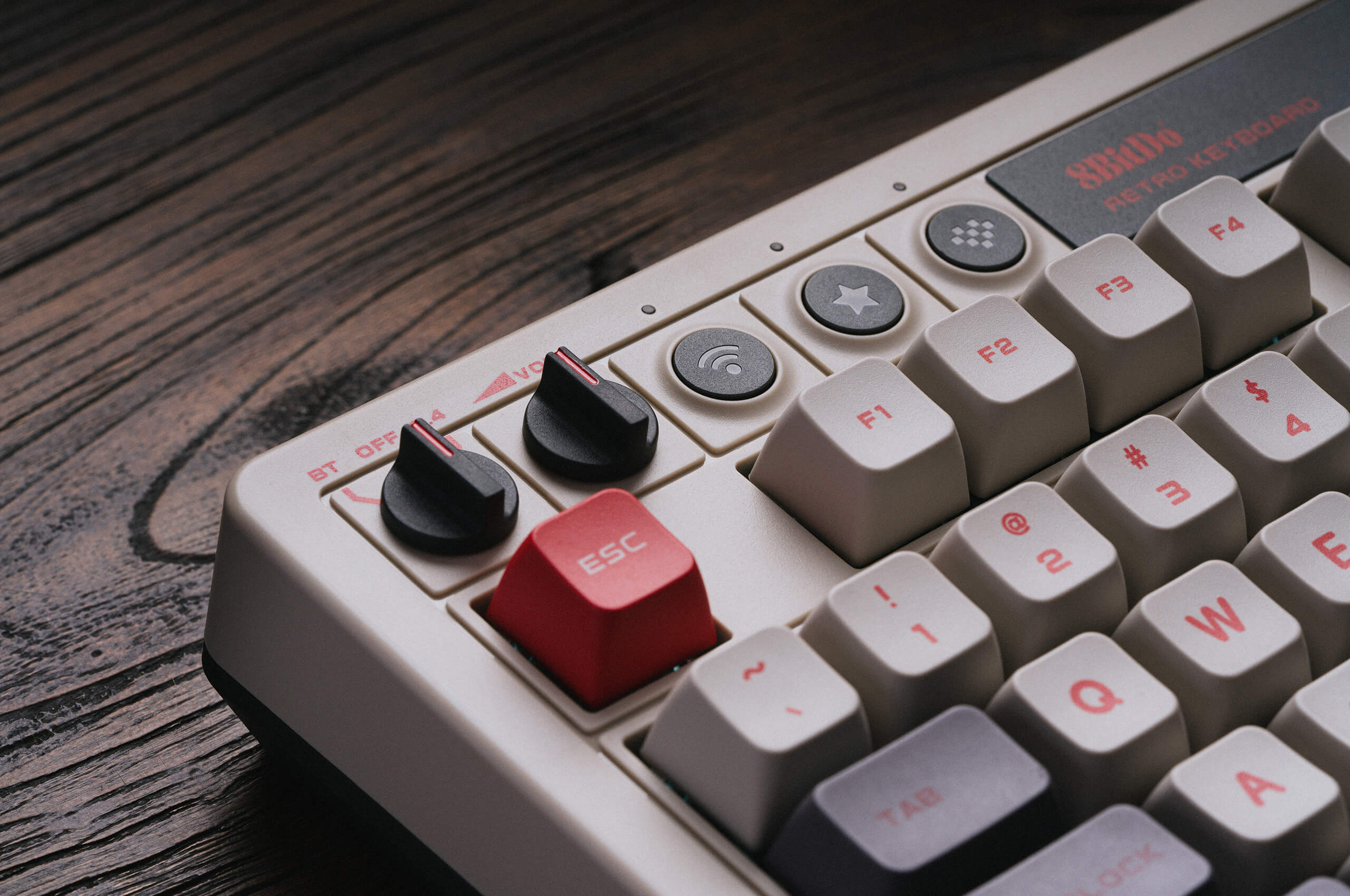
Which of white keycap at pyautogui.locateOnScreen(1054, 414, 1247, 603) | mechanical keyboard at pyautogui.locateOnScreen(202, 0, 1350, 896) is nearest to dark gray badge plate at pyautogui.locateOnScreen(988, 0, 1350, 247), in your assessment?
mechanical keyboard at pyautogui.locateOnScreen(202, 0, 1350, 896)

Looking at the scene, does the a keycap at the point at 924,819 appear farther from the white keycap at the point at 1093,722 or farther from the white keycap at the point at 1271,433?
the white keycap at the point at 1271,433

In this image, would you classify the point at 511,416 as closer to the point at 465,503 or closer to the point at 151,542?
the point at 465,503

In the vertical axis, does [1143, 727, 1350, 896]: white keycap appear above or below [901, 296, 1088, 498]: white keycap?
below

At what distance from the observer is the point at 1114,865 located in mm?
323

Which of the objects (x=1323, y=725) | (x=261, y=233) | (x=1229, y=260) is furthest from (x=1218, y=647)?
(x=261, y=233)

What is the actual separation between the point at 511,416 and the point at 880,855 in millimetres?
175

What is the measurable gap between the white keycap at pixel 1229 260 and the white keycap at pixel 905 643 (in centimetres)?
15

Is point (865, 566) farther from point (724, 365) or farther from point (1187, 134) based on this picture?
point (1187, 134)

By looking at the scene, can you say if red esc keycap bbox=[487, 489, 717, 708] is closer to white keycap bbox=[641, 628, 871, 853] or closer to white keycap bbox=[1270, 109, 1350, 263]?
white keycap bbox=[641, 628, 871, 853]

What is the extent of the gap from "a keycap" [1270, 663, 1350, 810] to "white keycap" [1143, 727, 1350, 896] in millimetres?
11

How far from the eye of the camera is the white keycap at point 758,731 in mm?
334

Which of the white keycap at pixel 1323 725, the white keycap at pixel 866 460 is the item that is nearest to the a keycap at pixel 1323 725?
the white keycap at pixel 1323 725

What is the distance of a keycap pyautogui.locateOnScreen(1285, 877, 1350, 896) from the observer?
323mm

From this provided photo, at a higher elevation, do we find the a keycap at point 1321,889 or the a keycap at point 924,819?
the a keycap at point 924,819
